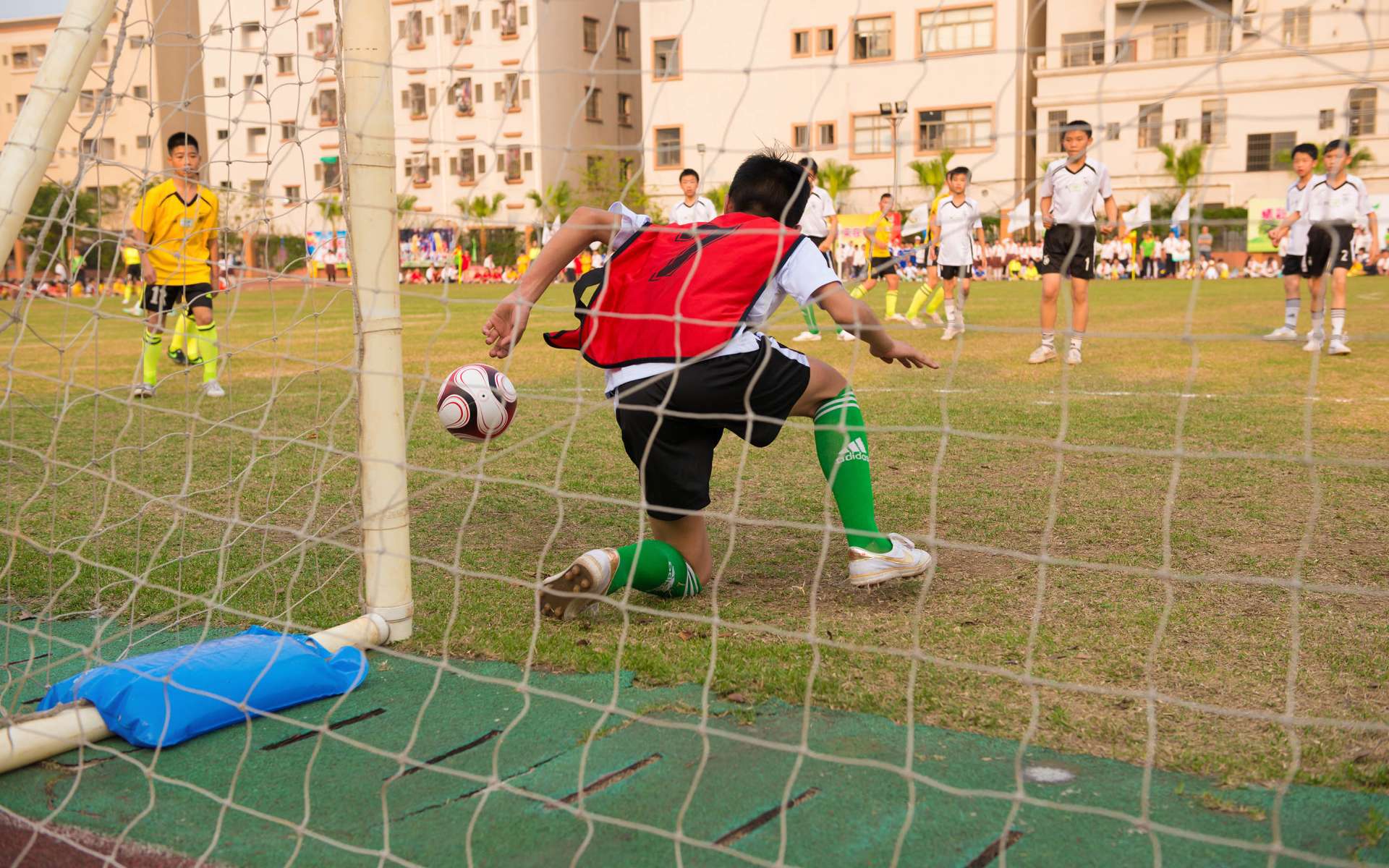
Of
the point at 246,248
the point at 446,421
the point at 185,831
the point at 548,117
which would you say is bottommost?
the point at 185,831

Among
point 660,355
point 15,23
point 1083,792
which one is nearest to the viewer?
point 1083,792

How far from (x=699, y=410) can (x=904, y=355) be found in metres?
0.59

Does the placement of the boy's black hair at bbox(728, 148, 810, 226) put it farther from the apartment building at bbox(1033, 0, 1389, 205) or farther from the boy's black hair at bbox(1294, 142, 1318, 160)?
the apartment building at bbox(1033, 0, 1389, 205)

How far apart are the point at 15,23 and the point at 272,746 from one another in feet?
231

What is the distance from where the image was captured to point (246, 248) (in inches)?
291

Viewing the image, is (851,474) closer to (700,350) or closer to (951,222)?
(700,350)

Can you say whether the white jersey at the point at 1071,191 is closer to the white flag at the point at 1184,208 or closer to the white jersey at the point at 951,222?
the white jersey at the point at 951,222

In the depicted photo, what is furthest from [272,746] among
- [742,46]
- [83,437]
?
[742,46]

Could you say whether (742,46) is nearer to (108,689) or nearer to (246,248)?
(246,248)

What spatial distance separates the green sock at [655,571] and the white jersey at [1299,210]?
30.9ft

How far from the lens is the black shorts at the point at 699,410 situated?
133 inches

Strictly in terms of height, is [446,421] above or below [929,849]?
above

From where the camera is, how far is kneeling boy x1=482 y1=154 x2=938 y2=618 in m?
3.25

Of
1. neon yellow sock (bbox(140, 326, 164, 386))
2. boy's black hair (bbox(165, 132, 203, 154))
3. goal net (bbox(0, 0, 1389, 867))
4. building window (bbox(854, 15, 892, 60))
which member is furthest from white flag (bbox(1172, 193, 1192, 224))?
building window (bbox(854, 15, 892, 60))
